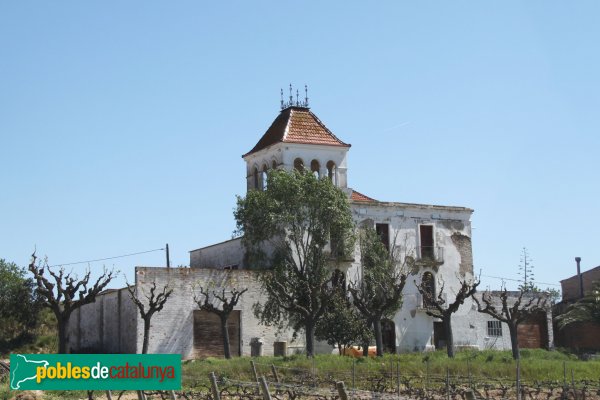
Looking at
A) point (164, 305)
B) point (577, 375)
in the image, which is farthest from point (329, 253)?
point (577, 375)

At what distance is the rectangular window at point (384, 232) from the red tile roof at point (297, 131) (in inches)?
178

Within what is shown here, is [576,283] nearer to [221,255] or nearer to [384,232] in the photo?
[384,232]

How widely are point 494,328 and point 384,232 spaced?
8.76 metres

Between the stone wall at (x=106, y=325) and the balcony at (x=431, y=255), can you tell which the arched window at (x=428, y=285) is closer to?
the balcony at (x=431, y=255)

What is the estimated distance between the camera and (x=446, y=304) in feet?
162

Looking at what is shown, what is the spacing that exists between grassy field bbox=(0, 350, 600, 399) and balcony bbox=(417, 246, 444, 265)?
10.2 metres

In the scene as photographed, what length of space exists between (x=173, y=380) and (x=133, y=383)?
2.78ft

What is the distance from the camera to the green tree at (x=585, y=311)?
167ft

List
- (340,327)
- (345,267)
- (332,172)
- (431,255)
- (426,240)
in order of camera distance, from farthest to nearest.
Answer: (426,240)
(431,255)
(332,172)
(345,267)
(340,327)

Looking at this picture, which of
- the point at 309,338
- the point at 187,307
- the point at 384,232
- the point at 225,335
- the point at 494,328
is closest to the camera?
the point at 309,338

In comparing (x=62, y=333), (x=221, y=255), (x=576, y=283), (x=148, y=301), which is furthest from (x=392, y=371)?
(x=576, y=283)

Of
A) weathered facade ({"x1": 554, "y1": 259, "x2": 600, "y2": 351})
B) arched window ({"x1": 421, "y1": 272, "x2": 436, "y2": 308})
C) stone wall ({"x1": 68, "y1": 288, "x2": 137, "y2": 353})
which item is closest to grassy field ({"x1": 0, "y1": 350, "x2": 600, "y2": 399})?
stone wall ({"x1": 68, "y1": 288, "x2": 137, "y2": 353})

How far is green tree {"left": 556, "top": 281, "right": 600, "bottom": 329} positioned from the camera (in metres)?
51.0

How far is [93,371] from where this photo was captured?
61.5 ft
